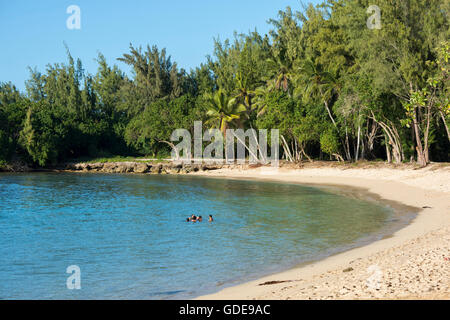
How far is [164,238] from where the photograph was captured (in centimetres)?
1688

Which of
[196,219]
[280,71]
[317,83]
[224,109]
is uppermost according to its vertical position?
[280,71]

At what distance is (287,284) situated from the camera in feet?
31.0

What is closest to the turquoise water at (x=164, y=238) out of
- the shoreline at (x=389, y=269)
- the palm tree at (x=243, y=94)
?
the shoreline at (x=389, y=269)

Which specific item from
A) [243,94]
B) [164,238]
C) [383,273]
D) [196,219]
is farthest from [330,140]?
[383,273]

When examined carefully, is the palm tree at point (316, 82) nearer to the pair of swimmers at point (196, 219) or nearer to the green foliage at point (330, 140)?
the green foliage at point (330, 140)

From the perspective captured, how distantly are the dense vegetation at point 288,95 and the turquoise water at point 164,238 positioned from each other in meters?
6.14

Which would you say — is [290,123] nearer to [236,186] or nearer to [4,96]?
[236,186]

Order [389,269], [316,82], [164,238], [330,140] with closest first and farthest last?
[389,269] → [164,238] → [330,140] → [316,82]

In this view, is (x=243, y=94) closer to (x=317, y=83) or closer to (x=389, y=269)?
(x=317, y=83)

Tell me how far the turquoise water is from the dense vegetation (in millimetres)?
6135

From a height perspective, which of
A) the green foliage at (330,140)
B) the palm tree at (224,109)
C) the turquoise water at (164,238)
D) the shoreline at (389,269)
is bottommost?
the turquoise water at (164,238)

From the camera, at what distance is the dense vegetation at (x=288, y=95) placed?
32.7 m

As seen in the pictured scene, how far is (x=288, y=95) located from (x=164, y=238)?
115ft
